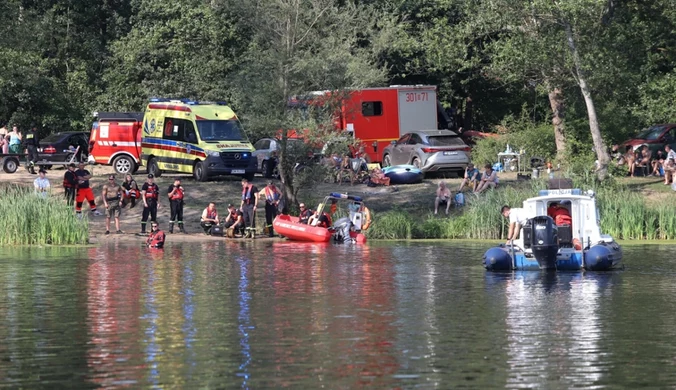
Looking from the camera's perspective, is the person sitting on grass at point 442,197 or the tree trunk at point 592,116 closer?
the person sitting on grass at point 442,197

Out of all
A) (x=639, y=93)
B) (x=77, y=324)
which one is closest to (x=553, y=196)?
(x=77, y=324)

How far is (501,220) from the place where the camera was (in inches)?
1464

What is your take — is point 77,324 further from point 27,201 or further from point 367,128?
point 367,128

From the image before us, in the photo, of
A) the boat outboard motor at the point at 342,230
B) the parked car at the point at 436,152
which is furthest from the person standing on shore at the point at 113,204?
the parked car at the point at 436,152

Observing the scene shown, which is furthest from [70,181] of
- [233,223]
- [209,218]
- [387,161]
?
[387,161]

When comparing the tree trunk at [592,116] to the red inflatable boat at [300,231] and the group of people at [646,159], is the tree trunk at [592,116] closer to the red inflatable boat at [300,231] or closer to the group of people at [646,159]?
the group of people at [646,159]

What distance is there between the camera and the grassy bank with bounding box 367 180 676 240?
36469 millimetres

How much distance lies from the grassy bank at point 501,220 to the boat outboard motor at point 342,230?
158cm

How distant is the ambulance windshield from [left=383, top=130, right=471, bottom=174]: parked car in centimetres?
611

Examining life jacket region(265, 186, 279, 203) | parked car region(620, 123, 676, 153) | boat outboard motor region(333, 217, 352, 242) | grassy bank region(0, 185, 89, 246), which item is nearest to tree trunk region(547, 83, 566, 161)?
parked car region(620, 123, 676, 153)

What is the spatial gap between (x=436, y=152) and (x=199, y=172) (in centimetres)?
804

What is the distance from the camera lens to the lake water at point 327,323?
54.9 feet

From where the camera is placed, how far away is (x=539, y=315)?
21875 millimetres

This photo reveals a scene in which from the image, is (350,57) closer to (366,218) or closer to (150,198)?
(366,218)
